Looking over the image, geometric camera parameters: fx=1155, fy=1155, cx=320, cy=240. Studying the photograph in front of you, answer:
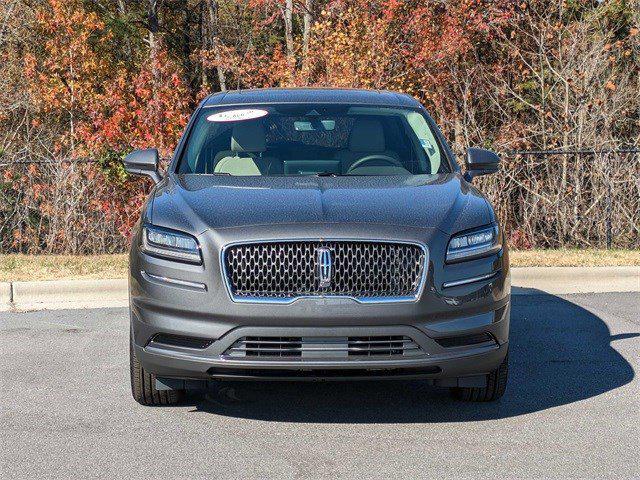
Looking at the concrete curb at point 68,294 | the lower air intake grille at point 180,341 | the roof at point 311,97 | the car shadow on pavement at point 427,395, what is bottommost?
the concrete curb at point 68,294

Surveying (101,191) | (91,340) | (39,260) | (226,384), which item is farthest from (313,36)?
(226,384)

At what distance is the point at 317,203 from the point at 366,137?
5.25 ft

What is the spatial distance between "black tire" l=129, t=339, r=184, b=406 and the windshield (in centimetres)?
149

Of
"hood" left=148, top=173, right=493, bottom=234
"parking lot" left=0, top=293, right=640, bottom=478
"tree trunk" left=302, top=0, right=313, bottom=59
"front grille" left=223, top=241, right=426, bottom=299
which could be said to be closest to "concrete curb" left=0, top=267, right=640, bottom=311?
"parking lot" left=0, top=293, right=640, bottom=478

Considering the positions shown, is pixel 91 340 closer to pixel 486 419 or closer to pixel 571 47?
pixel 486 419

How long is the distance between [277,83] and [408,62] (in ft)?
11.3

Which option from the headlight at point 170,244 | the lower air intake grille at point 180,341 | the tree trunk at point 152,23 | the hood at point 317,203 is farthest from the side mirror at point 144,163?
the tree trunk at point 152,23

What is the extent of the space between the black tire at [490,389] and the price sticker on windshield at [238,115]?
92.6 inches

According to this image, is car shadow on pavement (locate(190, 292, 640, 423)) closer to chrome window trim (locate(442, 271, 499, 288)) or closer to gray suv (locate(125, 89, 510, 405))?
gray suv (locate(125, 89, 510, 405))

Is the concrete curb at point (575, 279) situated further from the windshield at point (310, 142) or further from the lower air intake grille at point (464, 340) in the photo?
the lower air intake grille at point (464, 340)

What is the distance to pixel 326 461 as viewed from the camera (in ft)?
17.6

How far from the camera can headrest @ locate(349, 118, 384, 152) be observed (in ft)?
24.8

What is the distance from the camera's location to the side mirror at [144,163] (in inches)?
300

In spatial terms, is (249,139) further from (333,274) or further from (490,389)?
(490,389)
